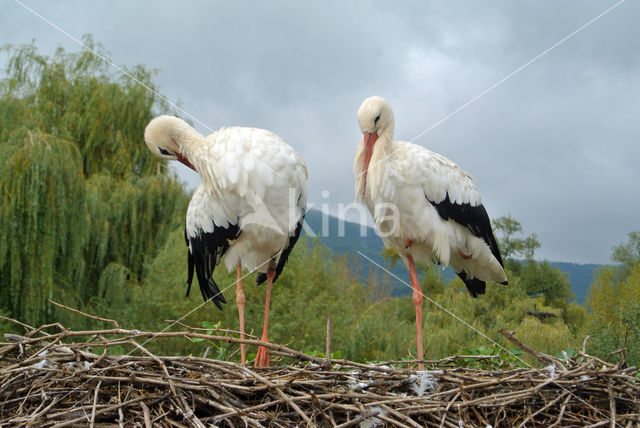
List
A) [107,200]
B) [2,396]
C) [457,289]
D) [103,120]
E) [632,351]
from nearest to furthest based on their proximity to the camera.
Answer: [2,396] → [632,351] → [107,200] → [103,120] → [457,289]

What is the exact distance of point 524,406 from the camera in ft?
6.31

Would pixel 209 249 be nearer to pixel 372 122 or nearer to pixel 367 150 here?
pixel 367 150

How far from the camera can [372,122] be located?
3.26 metres

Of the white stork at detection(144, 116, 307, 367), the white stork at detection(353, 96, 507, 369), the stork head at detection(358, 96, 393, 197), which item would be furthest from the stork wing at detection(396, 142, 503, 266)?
the white stork at detection(144, 116, 307, 367)

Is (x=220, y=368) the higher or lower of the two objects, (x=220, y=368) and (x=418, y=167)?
the lower

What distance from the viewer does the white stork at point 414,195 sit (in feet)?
10.6

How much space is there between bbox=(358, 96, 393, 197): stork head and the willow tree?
434 cm

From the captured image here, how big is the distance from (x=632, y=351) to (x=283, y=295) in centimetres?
637

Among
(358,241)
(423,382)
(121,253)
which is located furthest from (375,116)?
→ (121,253)

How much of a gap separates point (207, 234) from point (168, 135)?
606 millimetres

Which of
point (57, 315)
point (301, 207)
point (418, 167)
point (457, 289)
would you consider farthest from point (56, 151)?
point (457, 289)

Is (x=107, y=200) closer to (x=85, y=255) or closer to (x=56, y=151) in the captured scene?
(x=85, y=255)

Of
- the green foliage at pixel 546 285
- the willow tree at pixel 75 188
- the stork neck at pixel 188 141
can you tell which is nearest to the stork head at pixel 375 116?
the stork neck at pixel 188 141

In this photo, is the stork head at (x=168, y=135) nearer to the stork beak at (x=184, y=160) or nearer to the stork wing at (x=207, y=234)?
the stork beak at (x=184, y=160)
